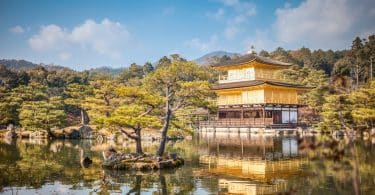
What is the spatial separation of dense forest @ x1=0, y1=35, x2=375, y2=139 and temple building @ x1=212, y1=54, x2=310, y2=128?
3916 millimetres

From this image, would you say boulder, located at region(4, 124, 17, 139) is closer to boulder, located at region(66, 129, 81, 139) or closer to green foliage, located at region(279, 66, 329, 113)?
boulder, located at region(66, 129, 81, 139)

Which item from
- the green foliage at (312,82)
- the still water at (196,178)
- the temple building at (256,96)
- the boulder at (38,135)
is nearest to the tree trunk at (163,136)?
the still water at (196,178)

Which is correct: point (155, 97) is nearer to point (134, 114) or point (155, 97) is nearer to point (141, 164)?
point (134, 114)

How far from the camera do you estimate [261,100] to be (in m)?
48.7

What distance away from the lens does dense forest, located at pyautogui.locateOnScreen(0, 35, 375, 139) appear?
19141 mm

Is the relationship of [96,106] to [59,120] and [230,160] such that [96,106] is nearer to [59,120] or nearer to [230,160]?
[59,120]

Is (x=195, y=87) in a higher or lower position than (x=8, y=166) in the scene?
higher

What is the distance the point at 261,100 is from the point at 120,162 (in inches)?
1285

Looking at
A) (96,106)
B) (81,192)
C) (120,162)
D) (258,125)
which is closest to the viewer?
(81,192)

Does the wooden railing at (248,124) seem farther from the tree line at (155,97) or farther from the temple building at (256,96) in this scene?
the tree line at (155,97)

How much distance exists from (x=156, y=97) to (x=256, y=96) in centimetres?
3163

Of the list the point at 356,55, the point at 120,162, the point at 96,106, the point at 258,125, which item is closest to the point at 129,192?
the point at 120,162

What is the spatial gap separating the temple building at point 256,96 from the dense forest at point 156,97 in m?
3.92

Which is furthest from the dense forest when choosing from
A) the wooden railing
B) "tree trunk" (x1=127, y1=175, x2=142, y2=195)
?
"tree trunk" (x1=127, y1=175, x2=142, y2=195)
